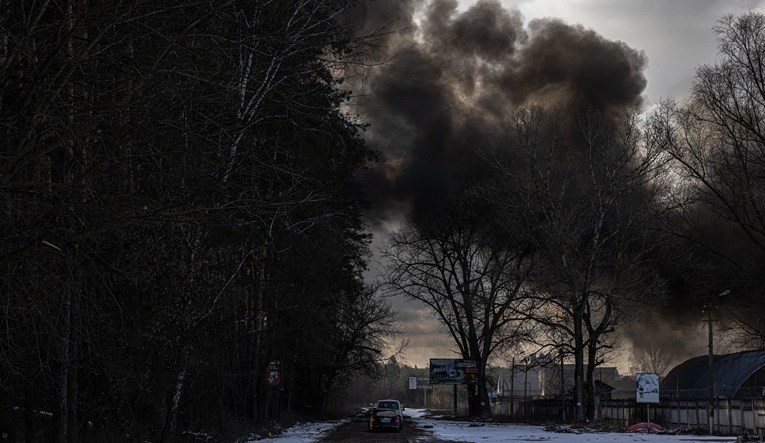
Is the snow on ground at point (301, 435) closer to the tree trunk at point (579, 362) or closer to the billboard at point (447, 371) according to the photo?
the tree trunk at point (579, 362)

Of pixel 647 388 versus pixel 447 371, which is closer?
pixel 647 388

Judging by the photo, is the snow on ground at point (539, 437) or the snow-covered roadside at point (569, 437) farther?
the snow-covered roadside at point (569, 437)

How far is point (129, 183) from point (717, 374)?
60.1 metres

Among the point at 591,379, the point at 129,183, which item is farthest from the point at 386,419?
the point at 129,183

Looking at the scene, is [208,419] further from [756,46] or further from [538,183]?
[538,183]

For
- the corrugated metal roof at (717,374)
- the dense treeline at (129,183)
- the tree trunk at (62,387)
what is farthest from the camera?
the corrugated metal roof at (717,374)

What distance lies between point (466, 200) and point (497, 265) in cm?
483

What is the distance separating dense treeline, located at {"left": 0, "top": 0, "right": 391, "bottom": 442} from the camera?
8156 mm

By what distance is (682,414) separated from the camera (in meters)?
44.2

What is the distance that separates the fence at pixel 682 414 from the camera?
121 ft

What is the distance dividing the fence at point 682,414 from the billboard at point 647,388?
242 cm

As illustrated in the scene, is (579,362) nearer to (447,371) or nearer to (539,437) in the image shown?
(539,437)

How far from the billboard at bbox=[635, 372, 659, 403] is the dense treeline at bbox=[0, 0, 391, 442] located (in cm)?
2891

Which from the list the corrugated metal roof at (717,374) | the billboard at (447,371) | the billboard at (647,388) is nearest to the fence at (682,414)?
the billboard at (647,388)
